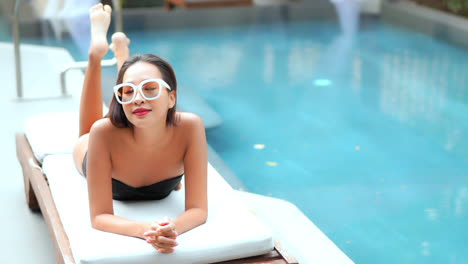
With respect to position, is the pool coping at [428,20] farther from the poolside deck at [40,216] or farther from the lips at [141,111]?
the lips at [141,111]

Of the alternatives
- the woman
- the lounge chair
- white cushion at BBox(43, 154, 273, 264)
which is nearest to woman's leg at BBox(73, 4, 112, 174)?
the lounge chair

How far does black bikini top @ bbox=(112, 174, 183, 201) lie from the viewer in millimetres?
2010

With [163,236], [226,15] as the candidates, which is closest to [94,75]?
[163,236]

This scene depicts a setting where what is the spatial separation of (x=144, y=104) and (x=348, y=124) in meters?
2.91

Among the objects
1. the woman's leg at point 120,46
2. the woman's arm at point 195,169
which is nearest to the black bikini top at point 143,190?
the woman's arm at point 195,169

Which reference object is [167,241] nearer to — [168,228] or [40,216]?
[168,228]

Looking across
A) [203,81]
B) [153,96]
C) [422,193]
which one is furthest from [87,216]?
[203,81]

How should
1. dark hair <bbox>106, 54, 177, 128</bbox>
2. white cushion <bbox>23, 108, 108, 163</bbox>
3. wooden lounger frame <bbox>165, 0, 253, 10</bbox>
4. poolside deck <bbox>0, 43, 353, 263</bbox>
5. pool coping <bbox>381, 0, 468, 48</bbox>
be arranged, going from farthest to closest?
wooden lounger frame <bbox>165, 0, 253, 10</bbox>
pool coping <bbox>381, 0, 468, 48</bbox>
white cushion <bbox>23, 108, 108, 163</bbox>
poolside deck <bbox>0, 43, 353, 263</bbox>
dark hair <bbox>106, 54, 177, 128</bbox>

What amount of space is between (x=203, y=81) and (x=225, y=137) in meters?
1.32

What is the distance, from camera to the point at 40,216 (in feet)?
8.73

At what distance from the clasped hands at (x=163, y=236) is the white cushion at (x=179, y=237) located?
22mm

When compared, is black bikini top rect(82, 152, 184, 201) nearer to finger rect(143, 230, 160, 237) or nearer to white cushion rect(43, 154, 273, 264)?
white cushion rect(43, 154, 273, 264)

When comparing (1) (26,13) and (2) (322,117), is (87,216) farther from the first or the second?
(1) (26,13)

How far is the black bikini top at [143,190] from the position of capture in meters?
2.01
